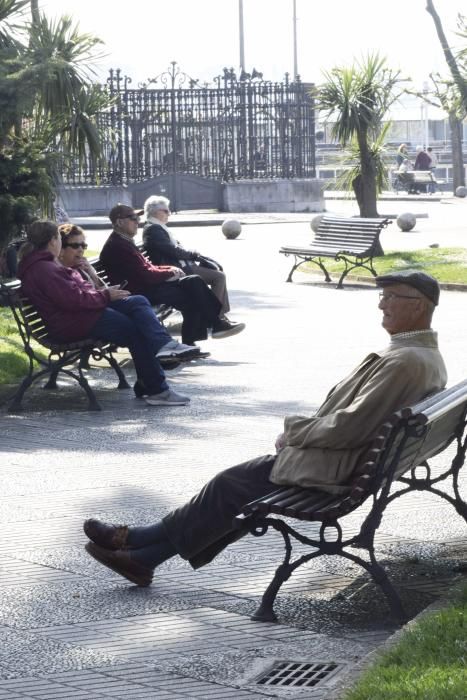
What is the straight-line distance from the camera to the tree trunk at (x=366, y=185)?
25.6 m

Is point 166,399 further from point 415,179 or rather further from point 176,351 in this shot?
point 415,179

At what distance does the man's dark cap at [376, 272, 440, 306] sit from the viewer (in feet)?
18.1

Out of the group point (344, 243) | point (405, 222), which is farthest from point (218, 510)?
point (405, 222)

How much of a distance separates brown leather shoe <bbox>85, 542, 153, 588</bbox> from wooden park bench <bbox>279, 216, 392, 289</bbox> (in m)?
14.5

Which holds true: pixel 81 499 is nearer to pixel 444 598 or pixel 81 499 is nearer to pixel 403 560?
pixel 403 560

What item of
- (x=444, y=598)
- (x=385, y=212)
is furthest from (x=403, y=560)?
(x=385, y=212)

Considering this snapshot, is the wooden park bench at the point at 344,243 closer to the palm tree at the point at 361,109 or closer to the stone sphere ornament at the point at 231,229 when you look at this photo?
the palm tree at the point at 361,109

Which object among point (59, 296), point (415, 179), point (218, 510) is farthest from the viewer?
point (415, 179)

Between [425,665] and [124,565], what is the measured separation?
1.72 metres

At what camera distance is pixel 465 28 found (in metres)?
24.3

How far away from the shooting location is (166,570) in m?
5.97

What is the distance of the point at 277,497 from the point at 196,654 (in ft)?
2.27

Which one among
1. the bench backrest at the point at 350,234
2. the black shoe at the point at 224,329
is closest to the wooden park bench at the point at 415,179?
the bench backrest at the point at 350,234

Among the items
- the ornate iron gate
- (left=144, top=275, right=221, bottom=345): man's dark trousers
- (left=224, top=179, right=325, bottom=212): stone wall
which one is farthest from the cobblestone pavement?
(left=224, top=179, right=325, bottom=212): stone wall
